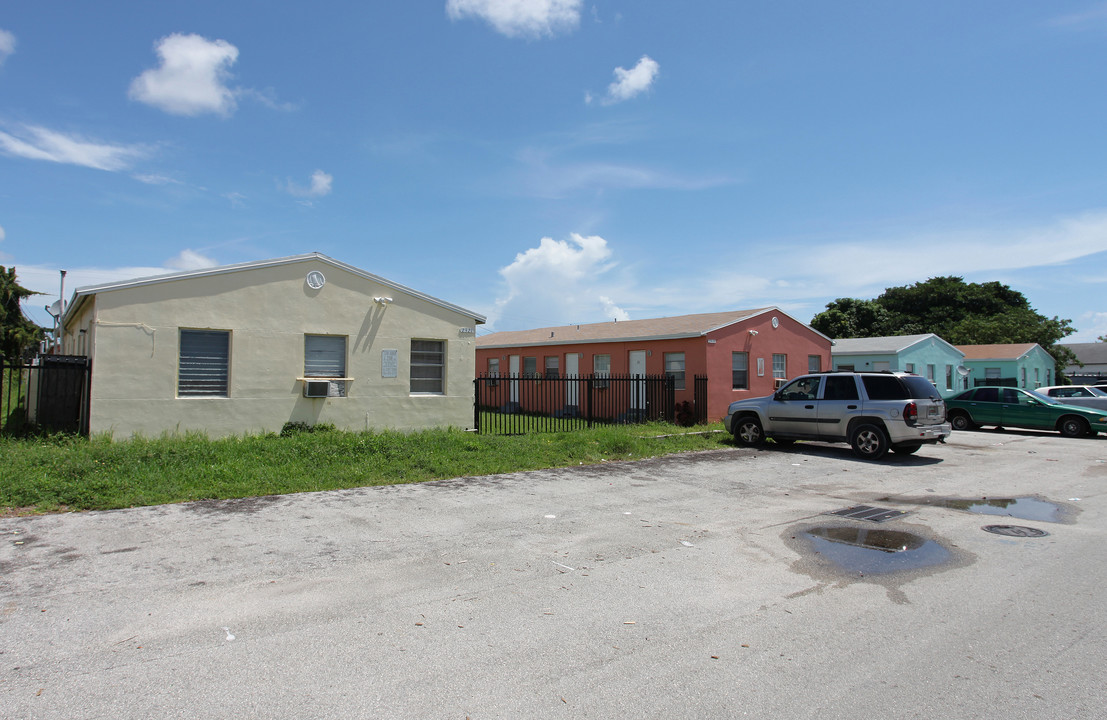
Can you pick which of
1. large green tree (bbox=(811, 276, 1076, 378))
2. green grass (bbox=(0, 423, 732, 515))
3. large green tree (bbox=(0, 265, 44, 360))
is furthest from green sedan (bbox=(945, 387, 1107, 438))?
large green tree (bbox=(0, 265, 44, 360))

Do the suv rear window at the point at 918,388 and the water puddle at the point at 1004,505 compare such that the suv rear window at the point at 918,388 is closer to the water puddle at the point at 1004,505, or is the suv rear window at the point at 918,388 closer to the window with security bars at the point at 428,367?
the water puddle at the point at 1004,505

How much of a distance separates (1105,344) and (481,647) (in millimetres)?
94677

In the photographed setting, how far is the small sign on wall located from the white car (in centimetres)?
1991

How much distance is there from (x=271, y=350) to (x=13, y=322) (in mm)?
23853

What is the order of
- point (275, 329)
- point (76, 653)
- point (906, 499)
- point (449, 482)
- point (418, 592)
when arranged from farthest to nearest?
point (275, 329) → point (449, 482) → point (906, 499) → point (418, 592) → point (76, 653)

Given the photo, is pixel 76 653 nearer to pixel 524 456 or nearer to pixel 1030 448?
pixel 524 456

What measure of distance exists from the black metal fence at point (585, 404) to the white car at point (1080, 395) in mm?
12036

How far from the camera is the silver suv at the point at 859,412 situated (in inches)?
492

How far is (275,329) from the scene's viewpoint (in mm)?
12711

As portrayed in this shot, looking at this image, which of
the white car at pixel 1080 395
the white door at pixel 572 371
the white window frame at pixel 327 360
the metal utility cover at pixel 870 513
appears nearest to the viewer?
the metal utility cover at pixel 870 513

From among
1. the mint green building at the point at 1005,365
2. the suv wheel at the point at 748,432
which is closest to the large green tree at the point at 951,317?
the mint green building at the point at 1005,365

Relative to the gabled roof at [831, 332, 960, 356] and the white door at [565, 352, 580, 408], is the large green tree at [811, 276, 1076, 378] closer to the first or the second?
the gabled roof at [831, 332, 960, 356]

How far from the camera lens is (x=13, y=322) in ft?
92.1

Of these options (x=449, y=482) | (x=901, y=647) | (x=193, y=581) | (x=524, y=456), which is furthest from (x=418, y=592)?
(x=524, y=456)
